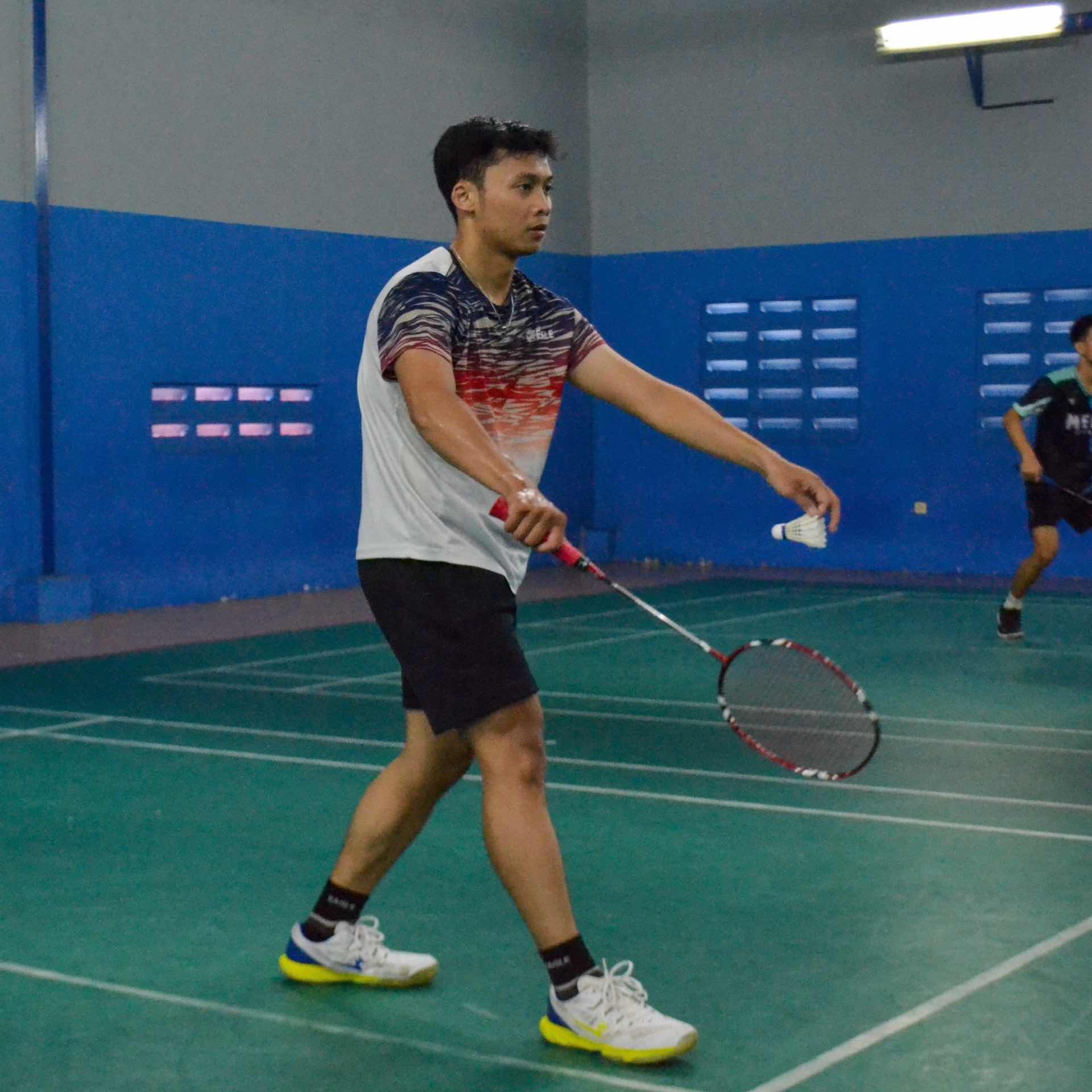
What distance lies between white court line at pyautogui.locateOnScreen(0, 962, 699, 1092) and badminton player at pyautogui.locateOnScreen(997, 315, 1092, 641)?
681 cm

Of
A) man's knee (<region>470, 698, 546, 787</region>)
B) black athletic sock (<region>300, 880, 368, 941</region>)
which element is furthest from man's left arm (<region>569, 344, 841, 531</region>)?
black athletic sock (<region>300, 880, 368, 941</region>)

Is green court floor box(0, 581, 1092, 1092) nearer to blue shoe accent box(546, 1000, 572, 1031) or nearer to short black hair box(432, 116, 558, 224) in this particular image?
blue shoe accent box(546, 1000, 572, 1031)

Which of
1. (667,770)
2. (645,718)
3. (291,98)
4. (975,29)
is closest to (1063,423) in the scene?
(645,718)

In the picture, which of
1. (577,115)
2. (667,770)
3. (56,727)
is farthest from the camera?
(577,115)

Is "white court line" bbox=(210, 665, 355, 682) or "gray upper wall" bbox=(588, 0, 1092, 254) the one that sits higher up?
"gray upper wall" bbox=(588, 0, 1092, 254)

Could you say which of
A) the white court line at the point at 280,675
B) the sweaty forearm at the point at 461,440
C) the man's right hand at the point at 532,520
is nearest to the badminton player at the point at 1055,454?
the white court line at the point at 280,675

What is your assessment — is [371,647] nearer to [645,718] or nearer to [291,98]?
[645,718]

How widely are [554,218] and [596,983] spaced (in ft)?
42.8

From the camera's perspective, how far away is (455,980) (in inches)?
158

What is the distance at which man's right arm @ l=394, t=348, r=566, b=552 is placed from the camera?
10.4ft

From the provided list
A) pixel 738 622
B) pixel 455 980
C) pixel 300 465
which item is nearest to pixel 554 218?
pixel 300 465

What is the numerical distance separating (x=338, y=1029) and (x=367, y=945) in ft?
0.91

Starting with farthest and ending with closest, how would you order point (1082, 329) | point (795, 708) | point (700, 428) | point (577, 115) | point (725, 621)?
point (577, 115) → point (725, 621) → point (1082, 329) → point (795, 708) → point (700, 428)

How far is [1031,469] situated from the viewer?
31.3 feet
